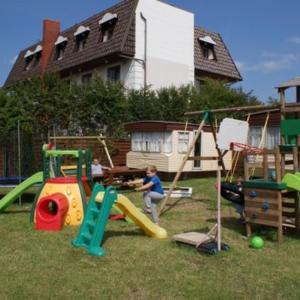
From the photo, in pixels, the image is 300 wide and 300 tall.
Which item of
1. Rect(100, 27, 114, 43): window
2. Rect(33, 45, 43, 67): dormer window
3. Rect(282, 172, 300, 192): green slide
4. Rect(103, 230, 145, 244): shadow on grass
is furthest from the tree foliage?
Rect(282, 172, 300, 192): green slide

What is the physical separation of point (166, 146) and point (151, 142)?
2.72 ft

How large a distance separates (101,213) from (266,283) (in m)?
2.86

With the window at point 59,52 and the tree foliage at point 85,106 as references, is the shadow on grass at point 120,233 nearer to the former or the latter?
the tree foliage at point 85,106

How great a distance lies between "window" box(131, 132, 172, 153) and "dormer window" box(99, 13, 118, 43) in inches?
380

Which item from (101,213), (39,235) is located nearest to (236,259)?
(101,213)

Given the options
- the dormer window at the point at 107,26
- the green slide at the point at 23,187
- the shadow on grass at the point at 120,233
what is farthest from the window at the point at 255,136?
the shadow on grass at the point at 120,233

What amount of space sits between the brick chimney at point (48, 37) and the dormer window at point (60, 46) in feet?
3.84

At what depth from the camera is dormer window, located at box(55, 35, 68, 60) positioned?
3142cm

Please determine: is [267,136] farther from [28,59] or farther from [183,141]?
[28,59]

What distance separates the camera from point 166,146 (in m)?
18.1

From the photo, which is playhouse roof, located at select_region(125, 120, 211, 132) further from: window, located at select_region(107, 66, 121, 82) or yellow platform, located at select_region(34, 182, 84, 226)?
yellow platform, located at select_region(34, 182, 84, 226)

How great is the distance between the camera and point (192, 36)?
1148 inches

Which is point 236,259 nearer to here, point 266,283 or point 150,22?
point 266,283

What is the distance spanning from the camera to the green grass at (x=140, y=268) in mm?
5059
